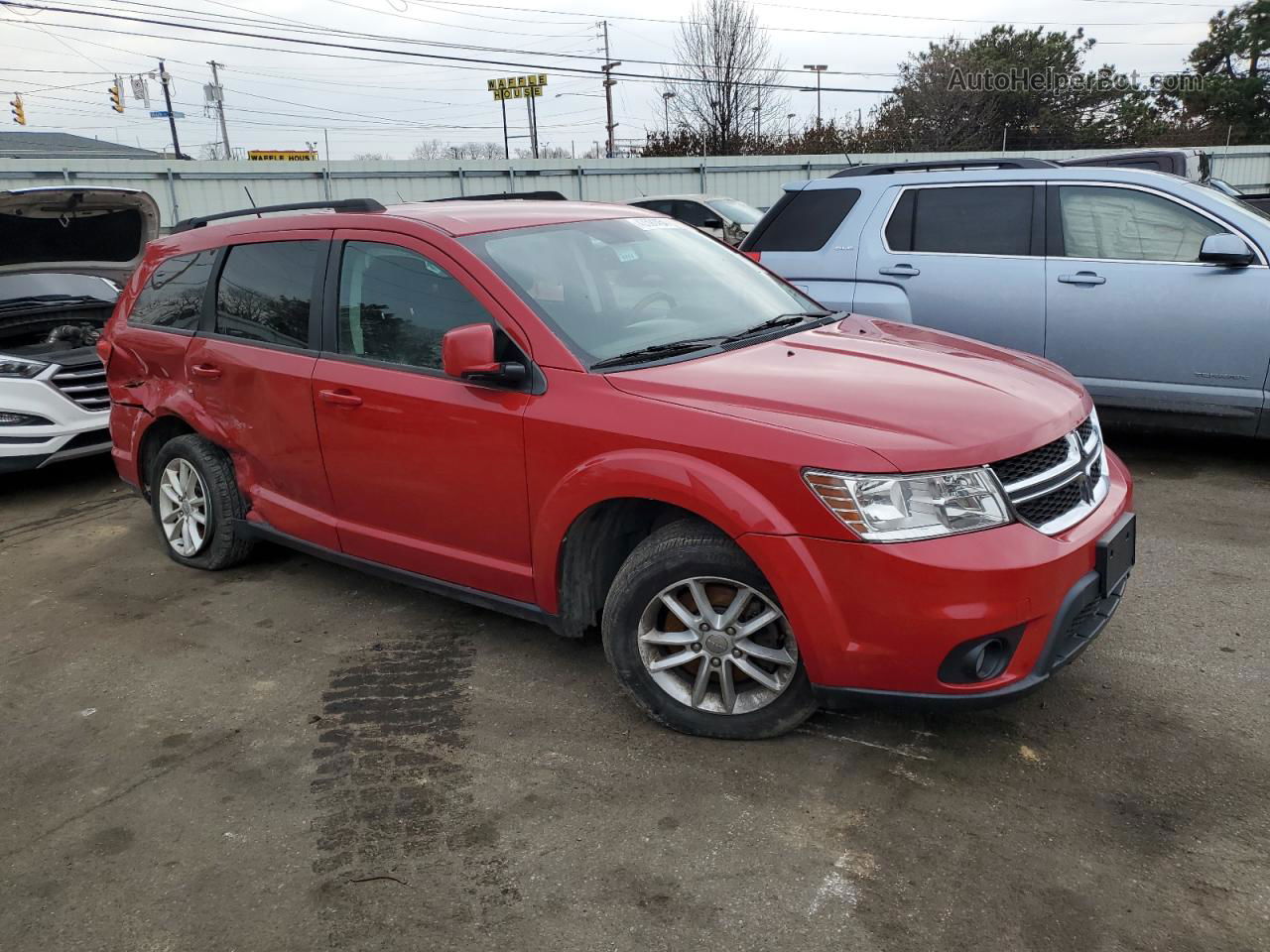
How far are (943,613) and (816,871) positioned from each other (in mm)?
754

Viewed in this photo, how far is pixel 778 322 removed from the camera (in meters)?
3.95

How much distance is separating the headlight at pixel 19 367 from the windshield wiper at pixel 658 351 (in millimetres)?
4808

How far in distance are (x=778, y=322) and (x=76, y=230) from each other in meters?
5.83

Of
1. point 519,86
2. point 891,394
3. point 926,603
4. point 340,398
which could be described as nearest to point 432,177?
point 340,398

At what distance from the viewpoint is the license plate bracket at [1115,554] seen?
9.70 feet

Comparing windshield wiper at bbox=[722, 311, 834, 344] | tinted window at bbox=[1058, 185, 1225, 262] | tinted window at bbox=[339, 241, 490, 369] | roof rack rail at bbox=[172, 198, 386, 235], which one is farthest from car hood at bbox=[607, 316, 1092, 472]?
tinted window at bbox=[1058, 185, 1225, 262]

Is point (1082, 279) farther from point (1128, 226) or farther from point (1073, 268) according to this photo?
point (1128, 226)

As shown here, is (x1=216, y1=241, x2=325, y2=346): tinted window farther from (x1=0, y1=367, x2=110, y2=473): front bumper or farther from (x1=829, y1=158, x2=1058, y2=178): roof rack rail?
(x1=829, y1=158, x2=1058, y2=178): roof rack rail

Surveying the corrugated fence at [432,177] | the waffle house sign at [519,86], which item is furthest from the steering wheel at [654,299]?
the waffle house sign at [519,86]

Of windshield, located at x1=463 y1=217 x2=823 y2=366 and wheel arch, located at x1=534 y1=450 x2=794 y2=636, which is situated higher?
windshield, located at x1=463 y1=217 x2=823 y2=366

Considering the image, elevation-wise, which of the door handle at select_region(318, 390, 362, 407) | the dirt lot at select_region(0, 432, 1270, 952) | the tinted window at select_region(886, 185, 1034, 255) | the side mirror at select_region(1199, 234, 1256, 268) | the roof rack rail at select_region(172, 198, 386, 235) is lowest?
the dirt lot at select_region(0, 432, 1270, 952)

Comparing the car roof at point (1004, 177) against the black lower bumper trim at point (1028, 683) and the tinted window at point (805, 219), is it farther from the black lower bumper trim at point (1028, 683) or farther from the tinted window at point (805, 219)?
the black lower bumper trim at point (1028, 683)

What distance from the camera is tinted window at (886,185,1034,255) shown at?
20.5 feet

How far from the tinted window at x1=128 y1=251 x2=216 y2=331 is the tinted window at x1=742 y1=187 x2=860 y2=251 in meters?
3.81
